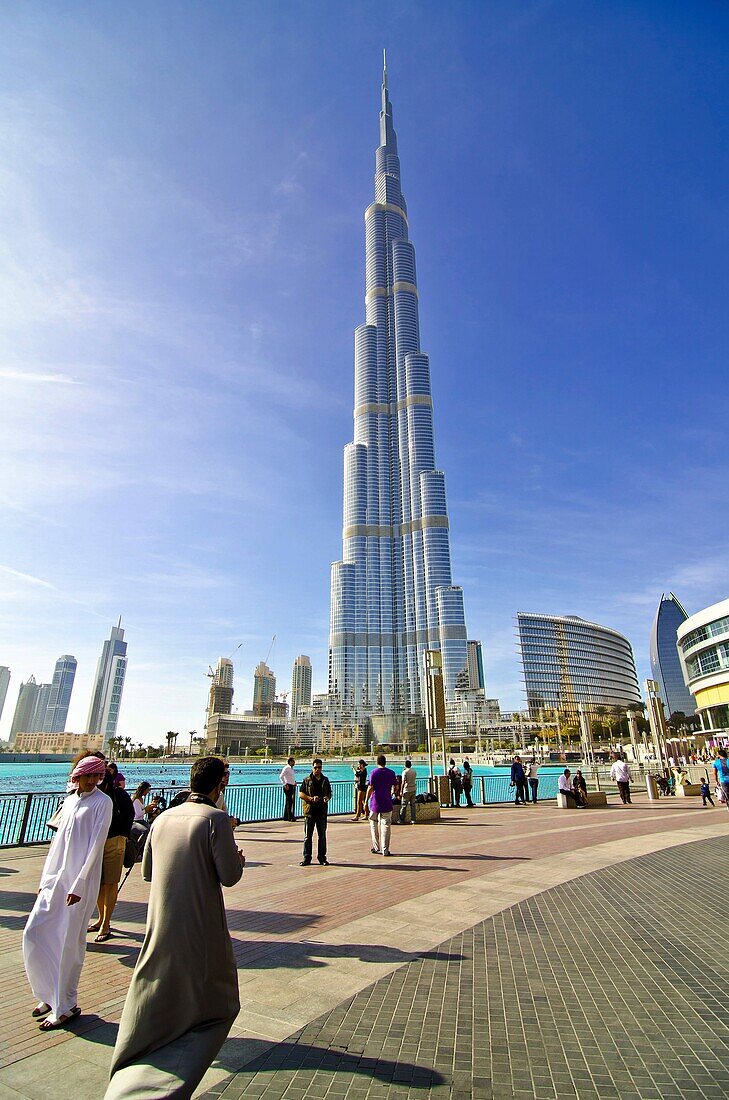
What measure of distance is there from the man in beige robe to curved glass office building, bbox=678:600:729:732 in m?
68.4

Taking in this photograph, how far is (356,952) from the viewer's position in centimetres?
563

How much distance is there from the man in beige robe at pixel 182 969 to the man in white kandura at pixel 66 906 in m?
2.01

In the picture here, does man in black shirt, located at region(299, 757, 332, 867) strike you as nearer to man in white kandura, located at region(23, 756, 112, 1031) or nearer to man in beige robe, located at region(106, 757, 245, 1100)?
man in white kandura, located at region(23, 756, 112, 1031)

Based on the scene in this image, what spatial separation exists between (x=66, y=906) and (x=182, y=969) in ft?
7.52

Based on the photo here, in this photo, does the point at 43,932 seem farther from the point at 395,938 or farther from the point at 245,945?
the point at 395,938

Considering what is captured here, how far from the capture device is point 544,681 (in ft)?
527

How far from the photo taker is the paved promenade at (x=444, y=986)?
3426 mm

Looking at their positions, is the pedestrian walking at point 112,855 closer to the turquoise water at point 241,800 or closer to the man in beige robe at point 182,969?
the man in beige robe at point 182,969

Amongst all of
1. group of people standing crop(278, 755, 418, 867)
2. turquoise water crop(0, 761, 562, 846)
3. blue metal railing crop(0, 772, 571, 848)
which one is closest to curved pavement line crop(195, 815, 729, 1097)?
blue metal railing crop(0, 772, 571, 848)

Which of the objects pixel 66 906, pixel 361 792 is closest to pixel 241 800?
pixel 361 792

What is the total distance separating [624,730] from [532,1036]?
161125mm

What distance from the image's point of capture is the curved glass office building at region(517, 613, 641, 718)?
159 m

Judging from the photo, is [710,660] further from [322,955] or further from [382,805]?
[322,955]

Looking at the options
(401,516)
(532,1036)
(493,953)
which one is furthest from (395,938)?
(401,516)
